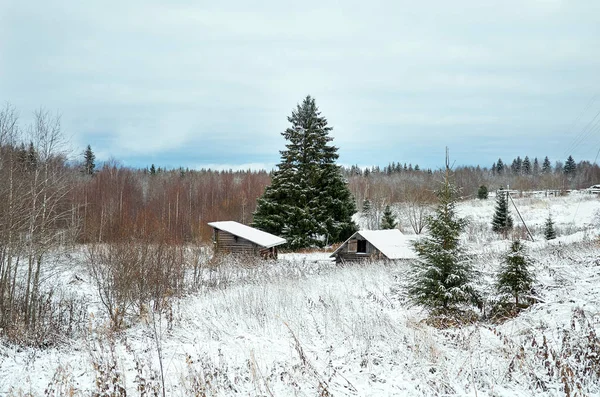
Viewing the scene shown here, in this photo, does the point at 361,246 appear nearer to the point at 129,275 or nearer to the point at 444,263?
the point at 444,263

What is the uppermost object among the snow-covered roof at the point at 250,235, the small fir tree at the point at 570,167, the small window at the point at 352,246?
the small fir tree at the point at 570,167

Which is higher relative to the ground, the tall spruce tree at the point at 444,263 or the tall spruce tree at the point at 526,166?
the tall spruce tree at the point at 526,166

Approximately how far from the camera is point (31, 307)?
11398mm

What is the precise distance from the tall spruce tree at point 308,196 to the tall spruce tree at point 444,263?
75.7 feet


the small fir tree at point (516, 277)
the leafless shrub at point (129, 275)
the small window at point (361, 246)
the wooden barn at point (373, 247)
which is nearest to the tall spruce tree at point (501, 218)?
the wooden barn at point (373, 247)

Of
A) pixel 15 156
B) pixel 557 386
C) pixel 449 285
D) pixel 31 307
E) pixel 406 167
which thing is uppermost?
pixel 406 167

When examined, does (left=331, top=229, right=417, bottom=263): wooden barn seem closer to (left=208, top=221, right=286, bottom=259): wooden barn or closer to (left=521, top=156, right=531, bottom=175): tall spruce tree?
(left=208, top=221, right=286, bottom=259): wooden barn

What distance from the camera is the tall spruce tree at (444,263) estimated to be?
Answer: 811cm

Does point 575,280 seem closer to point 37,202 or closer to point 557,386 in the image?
point 557,386

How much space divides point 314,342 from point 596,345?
4.24 meters

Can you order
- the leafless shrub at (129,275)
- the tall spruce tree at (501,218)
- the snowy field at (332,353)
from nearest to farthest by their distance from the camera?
1. the snowy field at (332,353)
2. the leafless shrub at (129,275)
3. the tall spruce tree at (501,218)

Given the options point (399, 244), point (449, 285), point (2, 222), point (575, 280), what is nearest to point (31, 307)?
point (2, 222)

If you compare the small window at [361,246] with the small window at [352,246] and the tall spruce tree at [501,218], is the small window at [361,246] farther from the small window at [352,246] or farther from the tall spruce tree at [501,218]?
the tall spruce tree at [501,218]


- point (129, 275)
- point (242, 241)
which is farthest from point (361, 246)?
point (129, 275)
